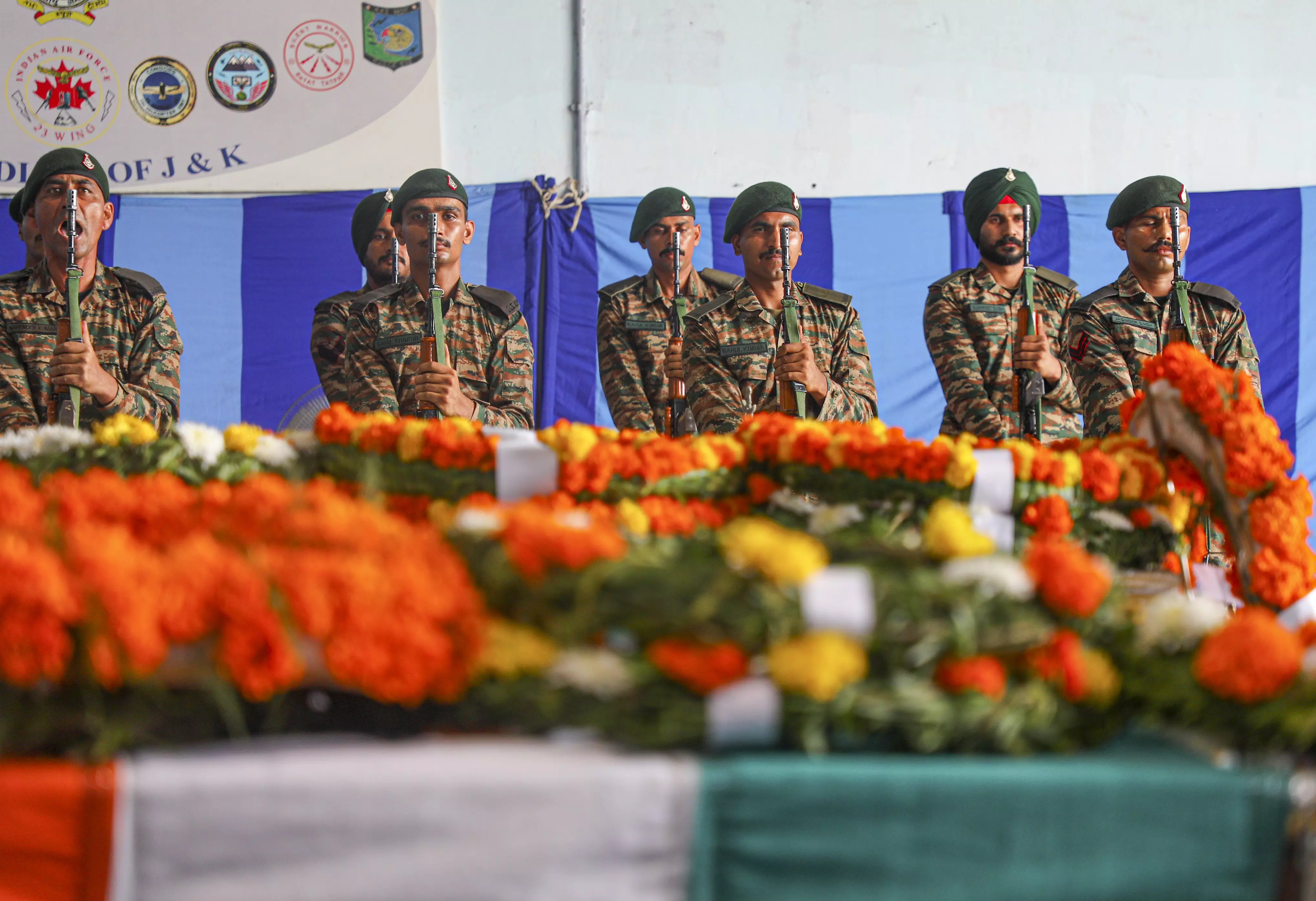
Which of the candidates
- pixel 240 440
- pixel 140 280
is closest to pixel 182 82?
pixel 140 280

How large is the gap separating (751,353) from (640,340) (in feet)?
1.90

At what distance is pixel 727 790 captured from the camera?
2.28ft

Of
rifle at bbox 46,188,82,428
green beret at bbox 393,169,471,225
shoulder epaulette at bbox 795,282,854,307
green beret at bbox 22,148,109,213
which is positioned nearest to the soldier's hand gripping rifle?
green beret at bbox 393,169,471,225

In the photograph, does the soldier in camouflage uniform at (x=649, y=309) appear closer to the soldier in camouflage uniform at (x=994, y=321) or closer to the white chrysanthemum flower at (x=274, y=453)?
the soldier in camouflage uniform at (x=994, y=321)

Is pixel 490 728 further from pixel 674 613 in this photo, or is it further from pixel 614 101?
pixel 614 101

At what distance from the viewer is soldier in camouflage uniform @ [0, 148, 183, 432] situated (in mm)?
2990

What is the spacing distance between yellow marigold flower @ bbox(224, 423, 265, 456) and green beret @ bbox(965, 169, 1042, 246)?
287cm

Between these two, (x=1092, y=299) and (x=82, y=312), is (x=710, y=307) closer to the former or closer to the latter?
(x=1092, y=299)

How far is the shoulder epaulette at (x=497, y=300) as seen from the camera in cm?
354

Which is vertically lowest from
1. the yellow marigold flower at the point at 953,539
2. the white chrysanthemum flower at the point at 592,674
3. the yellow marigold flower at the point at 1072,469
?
the white chrysanthemum flower at the point at 592,674

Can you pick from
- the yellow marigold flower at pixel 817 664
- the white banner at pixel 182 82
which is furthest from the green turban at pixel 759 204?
the yellow marigold flower at pixel 817 664

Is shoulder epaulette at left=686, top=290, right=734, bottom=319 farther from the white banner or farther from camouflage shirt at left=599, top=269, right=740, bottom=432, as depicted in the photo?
the white banner

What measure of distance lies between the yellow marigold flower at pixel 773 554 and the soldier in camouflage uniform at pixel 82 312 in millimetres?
2477

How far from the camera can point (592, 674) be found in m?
0.71
